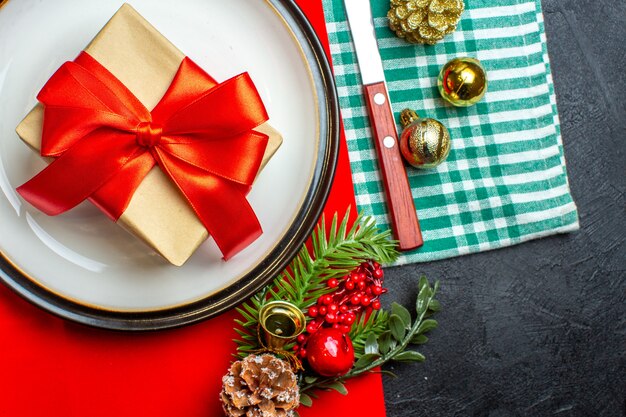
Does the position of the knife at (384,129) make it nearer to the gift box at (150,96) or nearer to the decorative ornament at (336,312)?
the decorative ornament at (336,312)

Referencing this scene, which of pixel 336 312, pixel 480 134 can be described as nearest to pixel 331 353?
pixel 336 312

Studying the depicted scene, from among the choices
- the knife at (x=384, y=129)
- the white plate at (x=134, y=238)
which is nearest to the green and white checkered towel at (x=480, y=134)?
the knife at (x=384, y=129)

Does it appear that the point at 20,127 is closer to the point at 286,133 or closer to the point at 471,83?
the point at 286,133

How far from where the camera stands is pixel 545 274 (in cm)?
86

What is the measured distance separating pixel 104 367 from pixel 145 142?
0.28m

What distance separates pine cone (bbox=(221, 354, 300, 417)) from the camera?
2.10ft

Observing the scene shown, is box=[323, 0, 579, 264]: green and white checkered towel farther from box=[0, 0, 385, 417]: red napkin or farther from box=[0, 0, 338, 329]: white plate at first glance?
box=[0, 0, 385, 417]: red napkin

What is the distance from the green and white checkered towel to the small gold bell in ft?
0.55

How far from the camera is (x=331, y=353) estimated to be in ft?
2.23

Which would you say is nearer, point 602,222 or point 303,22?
point 303,22

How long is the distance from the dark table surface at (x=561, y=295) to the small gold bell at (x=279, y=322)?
167 mm

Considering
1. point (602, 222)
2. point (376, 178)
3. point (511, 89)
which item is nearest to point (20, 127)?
point (376, 178)

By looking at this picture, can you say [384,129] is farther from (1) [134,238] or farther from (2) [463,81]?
(1) [134,238]

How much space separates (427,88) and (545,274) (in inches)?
11.8
